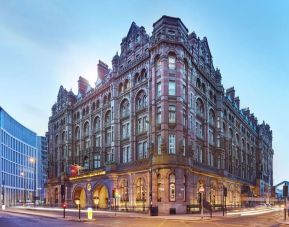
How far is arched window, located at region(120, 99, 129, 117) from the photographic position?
59.5m

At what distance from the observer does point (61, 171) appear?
81375 millimetres

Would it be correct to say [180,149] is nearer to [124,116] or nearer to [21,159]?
[124,116]

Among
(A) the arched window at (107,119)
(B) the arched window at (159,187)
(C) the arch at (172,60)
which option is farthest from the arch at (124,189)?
(C) the arch at (172,60)

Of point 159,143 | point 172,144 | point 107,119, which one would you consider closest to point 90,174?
point 107,119

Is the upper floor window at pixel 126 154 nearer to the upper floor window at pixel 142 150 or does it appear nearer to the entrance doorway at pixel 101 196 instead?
the upper floor window at pixel 142 150

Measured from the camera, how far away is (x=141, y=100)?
56281mm

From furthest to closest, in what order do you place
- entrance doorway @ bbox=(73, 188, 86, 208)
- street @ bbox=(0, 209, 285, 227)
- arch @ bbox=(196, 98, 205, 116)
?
1. entrance doorway @ bbox=(73, 188, 86, 208)
2. arch @ bbox=(196, 98, 205, 116)
3. street @ bbox=(0, 209, 285, 227)

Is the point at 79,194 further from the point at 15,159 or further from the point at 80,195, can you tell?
the point at 15,159

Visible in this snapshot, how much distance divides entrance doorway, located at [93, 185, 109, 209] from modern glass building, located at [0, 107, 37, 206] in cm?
4342

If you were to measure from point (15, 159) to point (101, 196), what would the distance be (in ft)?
241

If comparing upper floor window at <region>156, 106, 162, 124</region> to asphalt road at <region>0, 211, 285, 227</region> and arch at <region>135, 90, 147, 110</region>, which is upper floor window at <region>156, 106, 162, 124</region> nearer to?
arch at <region>135, 90, 147, 110</region>

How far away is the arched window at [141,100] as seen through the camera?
181 ft

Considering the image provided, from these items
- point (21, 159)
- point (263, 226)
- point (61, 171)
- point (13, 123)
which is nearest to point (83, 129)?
point (61, 171)

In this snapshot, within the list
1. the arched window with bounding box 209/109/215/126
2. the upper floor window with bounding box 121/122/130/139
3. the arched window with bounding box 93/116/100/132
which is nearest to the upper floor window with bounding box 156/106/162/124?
the upper floor window with bounding box 121/122/130/139
